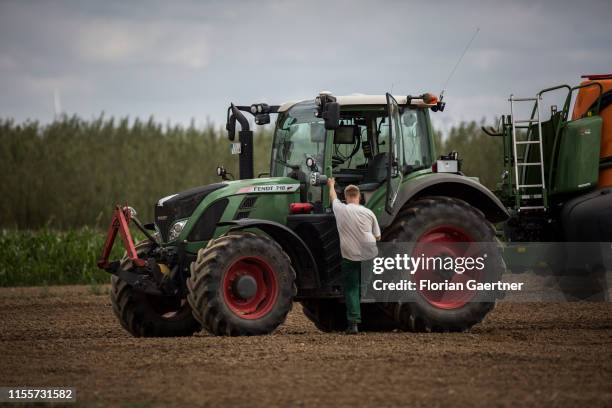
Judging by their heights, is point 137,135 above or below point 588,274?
above

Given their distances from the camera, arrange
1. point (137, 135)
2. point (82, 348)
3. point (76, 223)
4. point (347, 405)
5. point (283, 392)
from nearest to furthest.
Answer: point (347, 405) < point (283, 392) < point (82, 348) < point (76, 223) < point (137, 135)

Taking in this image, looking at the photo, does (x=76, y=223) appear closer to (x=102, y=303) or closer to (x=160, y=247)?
(x=102, y=303)

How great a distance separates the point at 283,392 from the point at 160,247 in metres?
4.22

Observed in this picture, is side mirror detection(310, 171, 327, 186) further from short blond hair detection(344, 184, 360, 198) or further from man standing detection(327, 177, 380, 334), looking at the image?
short blond hair detection(344, 184, 360, 198)

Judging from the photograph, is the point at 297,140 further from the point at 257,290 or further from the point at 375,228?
the point at 257,290

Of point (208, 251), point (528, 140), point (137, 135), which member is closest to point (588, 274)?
point (528, 140)

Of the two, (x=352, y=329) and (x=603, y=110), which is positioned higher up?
(x=603, y=110)

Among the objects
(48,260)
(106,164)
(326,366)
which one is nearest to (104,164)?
(106,164)

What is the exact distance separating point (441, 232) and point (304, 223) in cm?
158

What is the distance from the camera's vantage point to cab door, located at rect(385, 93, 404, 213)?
1194 cm

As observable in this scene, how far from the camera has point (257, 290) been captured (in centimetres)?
1167

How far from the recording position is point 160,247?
12.2 metres

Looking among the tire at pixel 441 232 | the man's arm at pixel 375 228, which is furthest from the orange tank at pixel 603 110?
the man's arm at pixel 375 228

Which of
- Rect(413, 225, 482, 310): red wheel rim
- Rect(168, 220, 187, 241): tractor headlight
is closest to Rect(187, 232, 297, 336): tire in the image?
→ Rect(168, 220, 187, 241): tractor headlight
